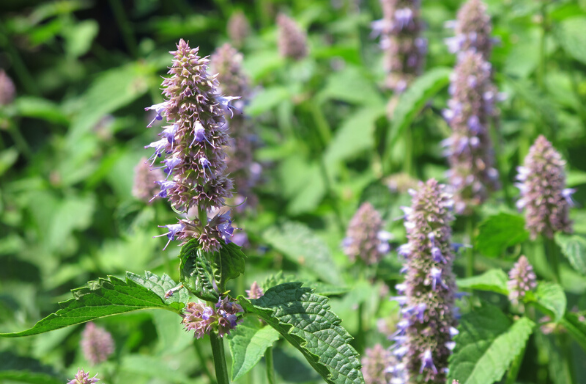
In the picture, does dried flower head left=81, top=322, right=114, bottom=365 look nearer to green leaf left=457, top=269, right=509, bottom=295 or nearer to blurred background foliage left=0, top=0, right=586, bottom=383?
blurred background foliage left=0, top=0, right=586, bottom=383

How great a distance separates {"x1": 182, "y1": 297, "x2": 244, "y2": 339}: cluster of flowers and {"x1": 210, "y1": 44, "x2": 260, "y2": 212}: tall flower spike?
1.71 m

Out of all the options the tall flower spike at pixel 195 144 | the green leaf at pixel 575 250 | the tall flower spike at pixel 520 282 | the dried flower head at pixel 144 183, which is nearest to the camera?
the tall flower spike at pixel 195 144

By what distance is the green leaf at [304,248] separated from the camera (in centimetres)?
347

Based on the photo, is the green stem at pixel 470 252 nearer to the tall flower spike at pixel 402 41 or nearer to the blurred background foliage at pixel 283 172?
the blurred background foliage at pixel 283 172

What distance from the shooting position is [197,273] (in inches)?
73.1

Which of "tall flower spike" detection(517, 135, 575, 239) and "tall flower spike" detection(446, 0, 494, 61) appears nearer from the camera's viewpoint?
"tall flower spike" detection(517, 135, 575, 239)

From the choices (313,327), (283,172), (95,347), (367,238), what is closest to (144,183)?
(95,347)

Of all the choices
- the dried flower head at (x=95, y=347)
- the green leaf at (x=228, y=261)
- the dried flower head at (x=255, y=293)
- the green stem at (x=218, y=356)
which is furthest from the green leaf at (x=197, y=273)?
the dried flower head at (x=95, y=347)

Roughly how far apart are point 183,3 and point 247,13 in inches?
43.9

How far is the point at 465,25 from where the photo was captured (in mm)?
3984

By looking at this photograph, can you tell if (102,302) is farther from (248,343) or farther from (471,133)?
(471,133)

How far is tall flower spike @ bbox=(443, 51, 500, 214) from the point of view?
11.7ft

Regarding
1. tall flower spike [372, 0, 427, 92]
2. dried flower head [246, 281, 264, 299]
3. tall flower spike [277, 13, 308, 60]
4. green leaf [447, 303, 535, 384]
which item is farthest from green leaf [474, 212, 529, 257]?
tall flower spike [277, 13, 308, 60]

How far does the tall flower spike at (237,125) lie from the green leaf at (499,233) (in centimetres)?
150
